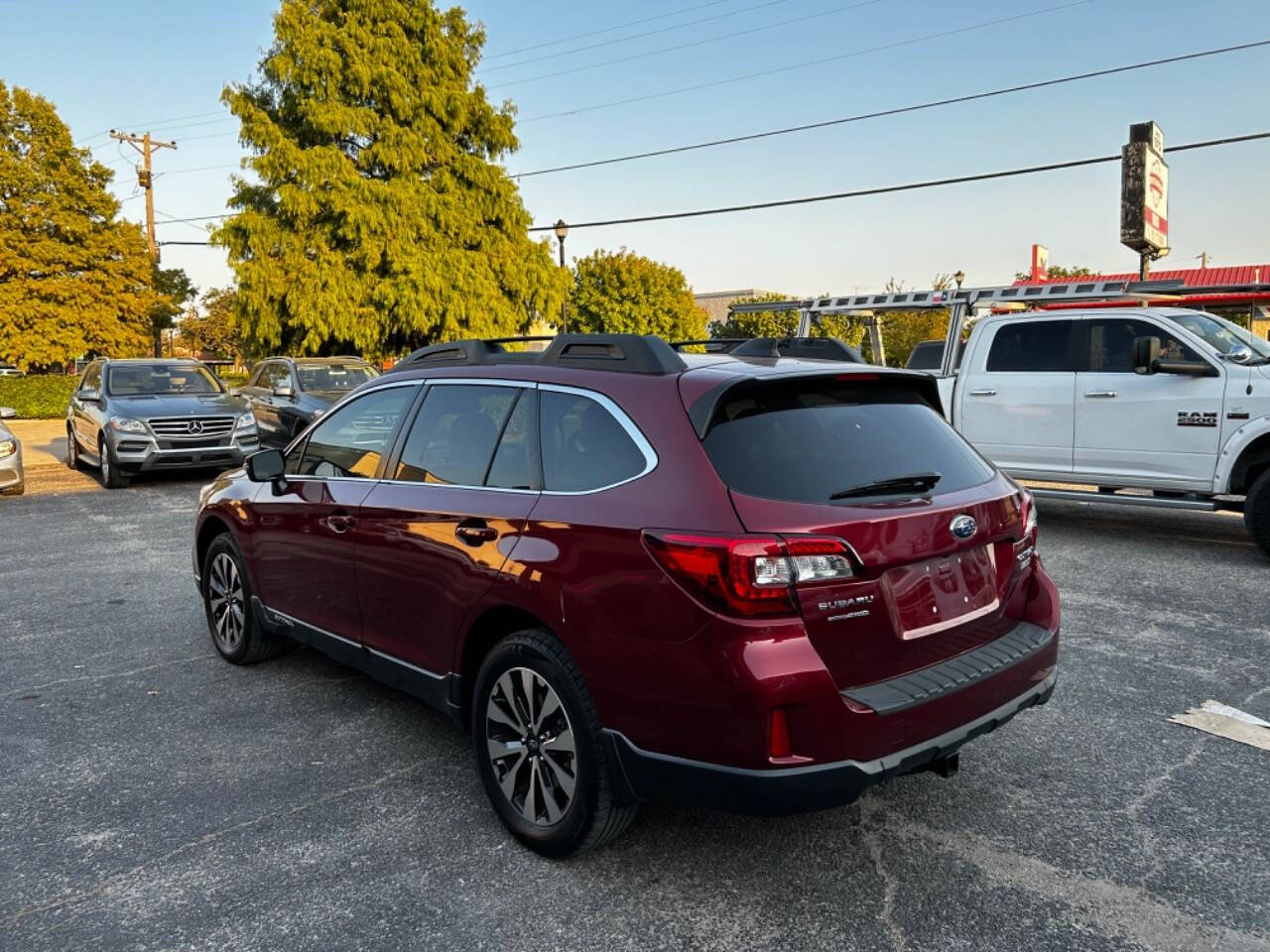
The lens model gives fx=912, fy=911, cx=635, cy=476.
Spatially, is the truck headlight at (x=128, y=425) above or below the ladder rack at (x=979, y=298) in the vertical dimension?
below

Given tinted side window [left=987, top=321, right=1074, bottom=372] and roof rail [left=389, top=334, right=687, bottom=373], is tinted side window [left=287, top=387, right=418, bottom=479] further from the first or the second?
tinted side window [left=987, top=321, right=1074, bottom=372]

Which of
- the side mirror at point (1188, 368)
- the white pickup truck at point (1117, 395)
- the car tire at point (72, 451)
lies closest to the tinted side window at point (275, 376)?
the car tire at point (72, 451)

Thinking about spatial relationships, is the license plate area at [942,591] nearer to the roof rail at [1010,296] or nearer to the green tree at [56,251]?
the roof rail at [1010,296]

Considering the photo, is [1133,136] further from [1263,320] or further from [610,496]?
[610,496]

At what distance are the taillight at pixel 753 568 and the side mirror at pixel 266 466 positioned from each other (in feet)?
8.70

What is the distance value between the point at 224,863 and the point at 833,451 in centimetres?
243

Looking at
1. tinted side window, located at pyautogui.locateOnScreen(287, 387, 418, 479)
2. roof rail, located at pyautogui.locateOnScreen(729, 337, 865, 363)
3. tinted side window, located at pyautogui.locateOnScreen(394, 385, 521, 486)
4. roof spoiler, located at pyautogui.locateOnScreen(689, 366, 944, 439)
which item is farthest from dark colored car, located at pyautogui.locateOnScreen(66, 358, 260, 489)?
roof spoiler, located at pyautogui.locateOnScreen(689, 366, 944, 439)

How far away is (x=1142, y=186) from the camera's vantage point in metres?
17.9

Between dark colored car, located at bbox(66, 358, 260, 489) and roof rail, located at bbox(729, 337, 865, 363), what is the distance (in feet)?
34.3

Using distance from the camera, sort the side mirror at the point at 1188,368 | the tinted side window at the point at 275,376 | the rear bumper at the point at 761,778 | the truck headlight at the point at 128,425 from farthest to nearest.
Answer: the tinted side window at the point at 275,376 < the truck headlight at the point at 128,425 < the side mirror at the point at 1188,368 < the rear bumper at the point at 761,778

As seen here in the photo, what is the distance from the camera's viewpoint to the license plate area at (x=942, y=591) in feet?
8.89

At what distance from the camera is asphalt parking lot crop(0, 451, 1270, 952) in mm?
2670

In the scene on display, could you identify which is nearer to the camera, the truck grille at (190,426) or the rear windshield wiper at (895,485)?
the rear windshield wiper at (895,485)

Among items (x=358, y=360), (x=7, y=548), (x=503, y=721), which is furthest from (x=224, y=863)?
(x=358, y=360)
